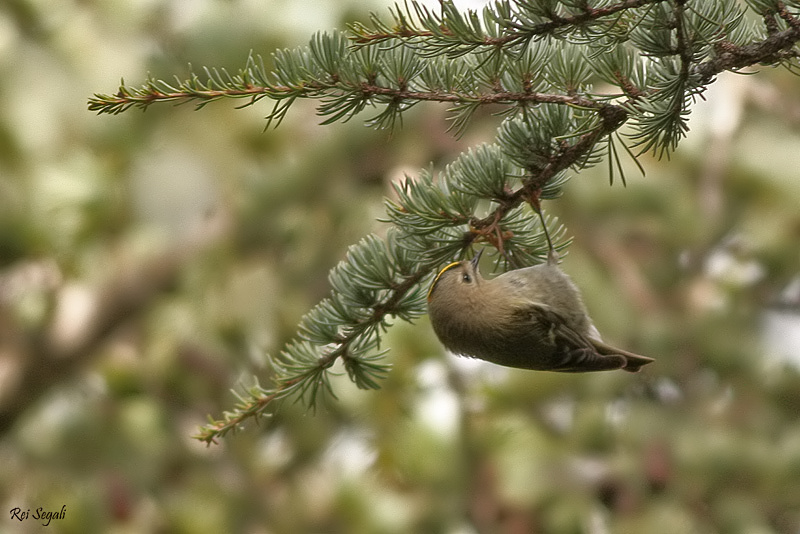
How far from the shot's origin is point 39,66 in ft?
7.76

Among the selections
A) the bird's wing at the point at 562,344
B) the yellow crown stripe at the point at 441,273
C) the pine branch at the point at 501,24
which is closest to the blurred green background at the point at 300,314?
the bird's wing at the point at 562,344

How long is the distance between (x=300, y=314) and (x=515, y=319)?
4.63 feet

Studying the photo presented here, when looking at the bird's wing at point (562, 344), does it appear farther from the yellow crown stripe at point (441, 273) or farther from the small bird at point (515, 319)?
the yellow crown stripe at point (441, 273)

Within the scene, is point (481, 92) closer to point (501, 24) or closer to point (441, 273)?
point (501, 24)

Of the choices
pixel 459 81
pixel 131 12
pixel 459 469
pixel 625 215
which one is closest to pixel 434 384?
pixel 459 469

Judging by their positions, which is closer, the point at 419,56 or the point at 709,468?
the point at 419,56

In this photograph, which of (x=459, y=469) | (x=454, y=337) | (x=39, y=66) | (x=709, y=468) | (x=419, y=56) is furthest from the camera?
(x=39, y=66)

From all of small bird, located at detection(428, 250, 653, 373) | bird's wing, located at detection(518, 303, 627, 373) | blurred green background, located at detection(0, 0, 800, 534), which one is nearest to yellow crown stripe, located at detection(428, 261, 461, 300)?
small bird, located at detection(428, 250, 653, 373)

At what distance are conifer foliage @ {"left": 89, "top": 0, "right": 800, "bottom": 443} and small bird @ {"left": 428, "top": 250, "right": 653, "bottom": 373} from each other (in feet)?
0.18

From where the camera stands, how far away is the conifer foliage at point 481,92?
1.94ft

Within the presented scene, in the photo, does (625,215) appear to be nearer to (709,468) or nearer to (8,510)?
(709,468)

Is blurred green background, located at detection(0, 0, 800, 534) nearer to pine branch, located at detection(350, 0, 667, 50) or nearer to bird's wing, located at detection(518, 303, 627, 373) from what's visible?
bird's wing, located at detection(518, 303, 627, 373)

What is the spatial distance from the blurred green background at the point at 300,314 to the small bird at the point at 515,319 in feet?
3.76

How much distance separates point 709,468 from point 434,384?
2.45 feet
